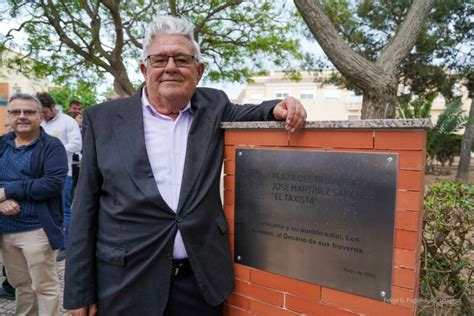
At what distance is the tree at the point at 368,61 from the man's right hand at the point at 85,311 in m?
4.70

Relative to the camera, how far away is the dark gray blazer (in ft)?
5.49

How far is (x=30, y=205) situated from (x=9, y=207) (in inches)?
5.3

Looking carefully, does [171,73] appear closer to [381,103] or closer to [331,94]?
[381,103]

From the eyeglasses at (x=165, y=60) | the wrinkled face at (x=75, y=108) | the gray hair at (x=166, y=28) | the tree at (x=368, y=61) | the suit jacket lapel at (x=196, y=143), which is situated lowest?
the suit jacket lapel at (x=196, y=143)

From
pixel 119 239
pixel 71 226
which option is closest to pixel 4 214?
pixel 71 226

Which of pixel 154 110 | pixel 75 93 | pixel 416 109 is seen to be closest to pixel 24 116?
pixel 154 110

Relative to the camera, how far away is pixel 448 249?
8.75 feet

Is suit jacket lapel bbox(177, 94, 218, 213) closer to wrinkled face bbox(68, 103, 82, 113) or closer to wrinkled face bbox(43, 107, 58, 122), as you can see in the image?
wrinkled face bbox(43, 107, 58, 122)

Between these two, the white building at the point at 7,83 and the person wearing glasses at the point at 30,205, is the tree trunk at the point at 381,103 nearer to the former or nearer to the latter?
the person wearing glasses at the point at 30,205

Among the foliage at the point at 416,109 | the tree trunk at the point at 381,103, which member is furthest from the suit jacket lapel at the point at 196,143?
the foliage at the point at 416,109

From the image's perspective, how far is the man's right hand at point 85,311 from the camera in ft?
5.84

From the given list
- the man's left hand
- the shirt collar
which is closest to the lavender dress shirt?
the shirt collar

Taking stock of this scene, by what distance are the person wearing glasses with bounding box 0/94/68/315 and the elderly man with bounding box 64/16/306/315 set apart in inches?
50.7

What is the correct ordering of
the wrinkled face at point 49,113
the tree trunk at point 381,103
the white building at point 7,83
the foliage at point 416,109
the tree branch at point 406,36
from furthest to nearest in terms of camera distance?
1. the white building at point 7,83
2. the foliage at point 416,109
3. the tree trunk at point 381,103
4. the tree branch at point 406,36
5. the wrinkled face at point 49,113
